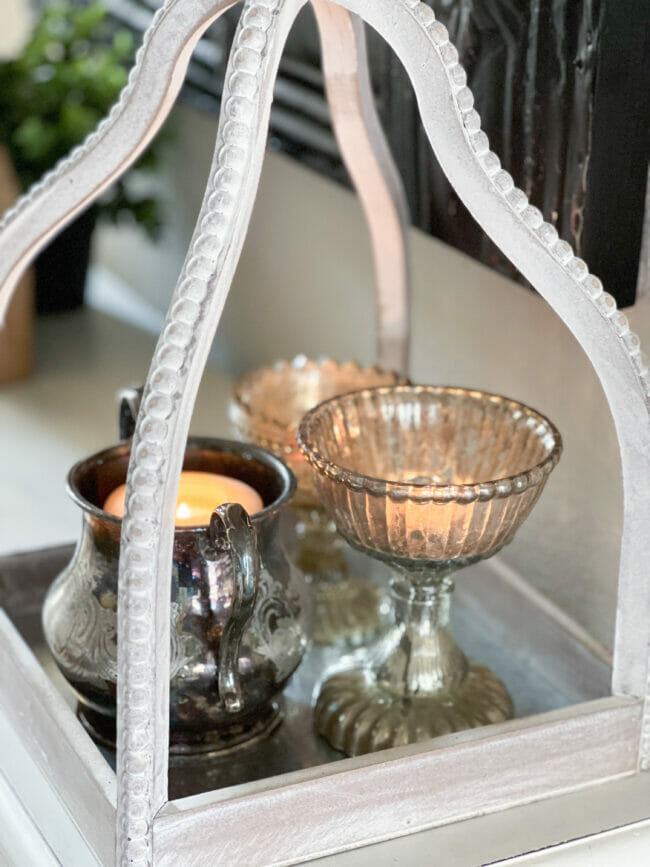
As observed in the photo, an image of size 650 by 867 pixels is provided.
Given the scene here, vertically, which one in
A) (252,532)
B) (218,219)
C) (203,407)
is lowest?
(203,407)

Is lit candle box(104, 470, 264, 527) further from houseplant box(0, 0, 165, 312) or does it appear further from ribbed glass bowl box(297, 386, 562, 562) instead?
houseplant box(0, 0, 165, 312)

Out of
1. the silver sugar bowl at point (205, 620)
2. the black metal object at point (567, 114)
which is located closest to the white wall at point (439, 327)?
the black metal object at point (567, 114)

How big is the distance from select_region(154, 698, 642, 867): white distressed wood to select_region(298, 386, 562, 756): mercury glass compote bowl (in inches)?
2.0

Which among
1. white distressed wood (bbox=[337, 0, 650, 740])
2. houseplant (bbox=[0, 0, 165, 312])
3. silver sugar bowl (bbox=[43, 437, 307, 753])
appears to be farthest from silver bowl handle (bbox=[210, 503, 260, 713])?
houseplant (bbox=[0, 0, 165, 312])

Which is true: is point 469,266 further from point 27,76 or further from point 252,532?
point 27,76

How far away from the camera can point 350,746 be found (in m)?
0.45

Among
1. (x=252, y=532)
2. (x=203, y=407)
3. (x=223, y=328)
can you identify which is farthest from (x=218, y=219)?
(x=223, y=328)

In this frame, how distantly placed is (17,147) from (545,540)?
49cm

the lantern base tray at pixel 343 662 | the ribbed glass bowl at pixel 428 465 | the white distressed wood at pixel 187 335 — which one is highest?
the white distressed wood at pixel 187 335

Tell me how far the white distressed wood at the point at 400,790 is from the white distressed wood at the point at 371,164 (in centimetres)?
21

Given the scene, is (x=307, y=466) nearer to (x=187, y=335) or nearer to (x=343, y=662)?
(x=343, y=662)

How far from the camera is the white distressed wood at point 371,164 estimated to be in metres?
0.46

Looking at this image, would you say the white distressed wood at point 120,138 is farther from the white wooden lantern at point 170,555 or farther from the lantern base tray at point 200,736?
the lantern base tray at point 200,736

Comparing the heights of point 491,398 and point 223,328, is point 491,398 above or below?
above
